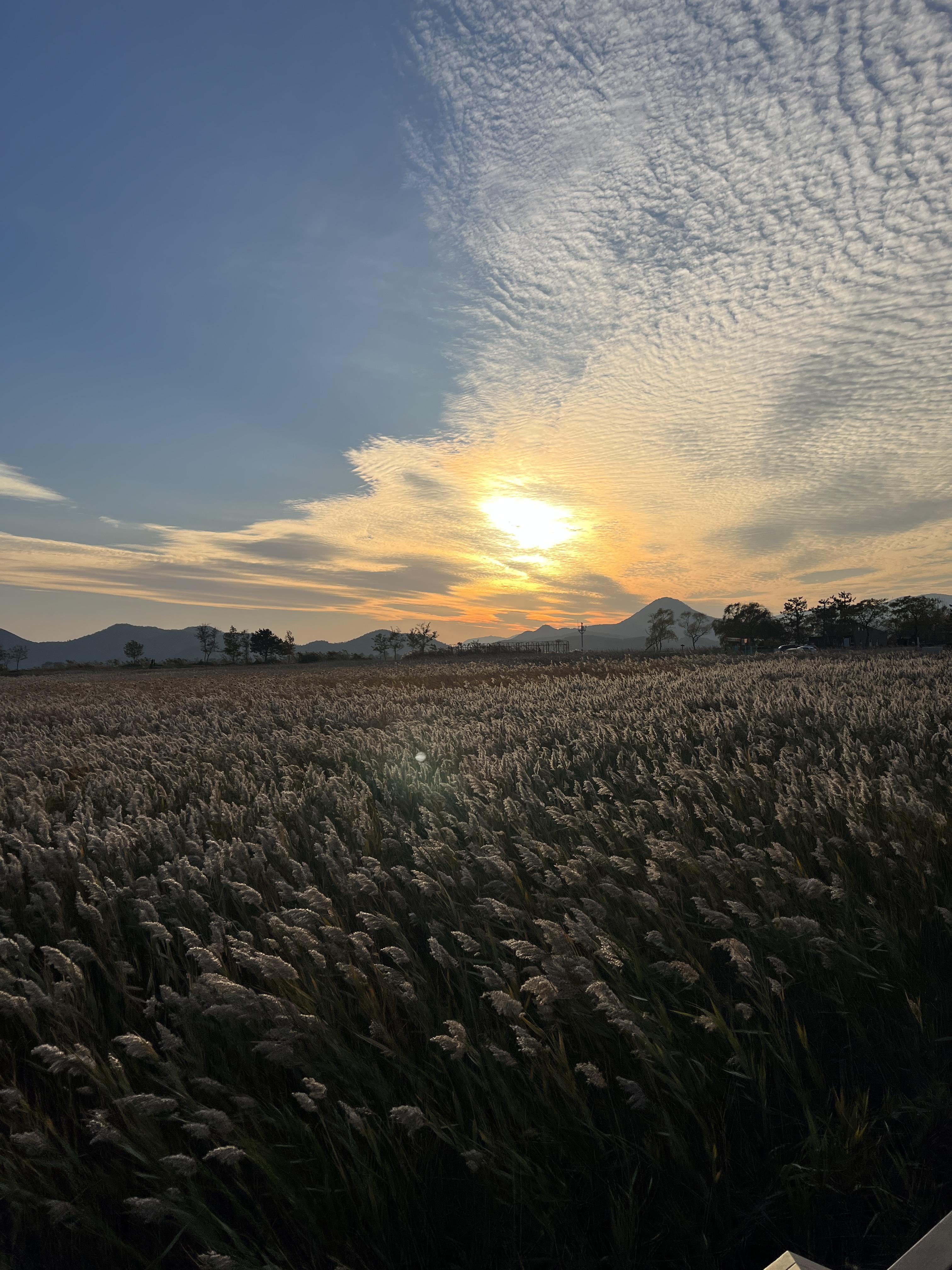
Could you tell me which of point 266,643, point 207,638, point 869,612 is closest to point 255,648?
point 266,643

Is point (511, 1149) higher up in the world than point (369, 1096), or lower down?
higher up

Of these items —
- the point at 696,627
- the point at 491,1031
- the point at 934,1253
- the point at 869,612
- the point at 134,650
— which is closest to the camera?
the point at 934,1253

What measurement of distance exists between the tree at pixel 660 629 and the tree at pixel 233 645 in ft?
322

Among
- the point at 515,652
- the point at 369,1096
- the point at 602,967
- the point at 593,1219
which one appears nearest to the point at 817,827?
the point at 602,967

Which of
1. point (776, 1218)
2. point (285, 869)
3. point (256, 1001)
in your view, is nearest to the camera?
point (776, 1218)

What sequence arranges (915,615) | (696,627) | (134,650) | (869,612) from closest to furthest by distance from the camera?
1. (915,615)
2. (869,612)
3. (134,650)
4. (696,627)

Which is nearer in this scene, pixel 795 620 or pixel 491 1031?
pixel 491 1031

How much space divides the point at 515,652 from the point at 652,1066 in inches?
3141

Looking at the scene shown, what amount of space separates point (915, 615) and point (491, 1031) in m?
122

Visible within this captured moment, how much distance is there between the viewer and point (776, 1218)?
184 centimetres

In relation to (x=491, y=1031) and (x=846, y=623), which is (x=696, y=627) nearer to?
(x=846, y=623)

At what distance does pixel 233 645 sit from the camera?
496 ft

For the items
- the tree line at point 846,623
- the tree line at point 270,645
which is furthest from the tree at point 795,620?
the tree line at point 270,645

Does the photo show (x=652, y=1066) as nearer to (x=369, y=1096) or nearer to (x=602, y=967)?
(x=602, y=967)
